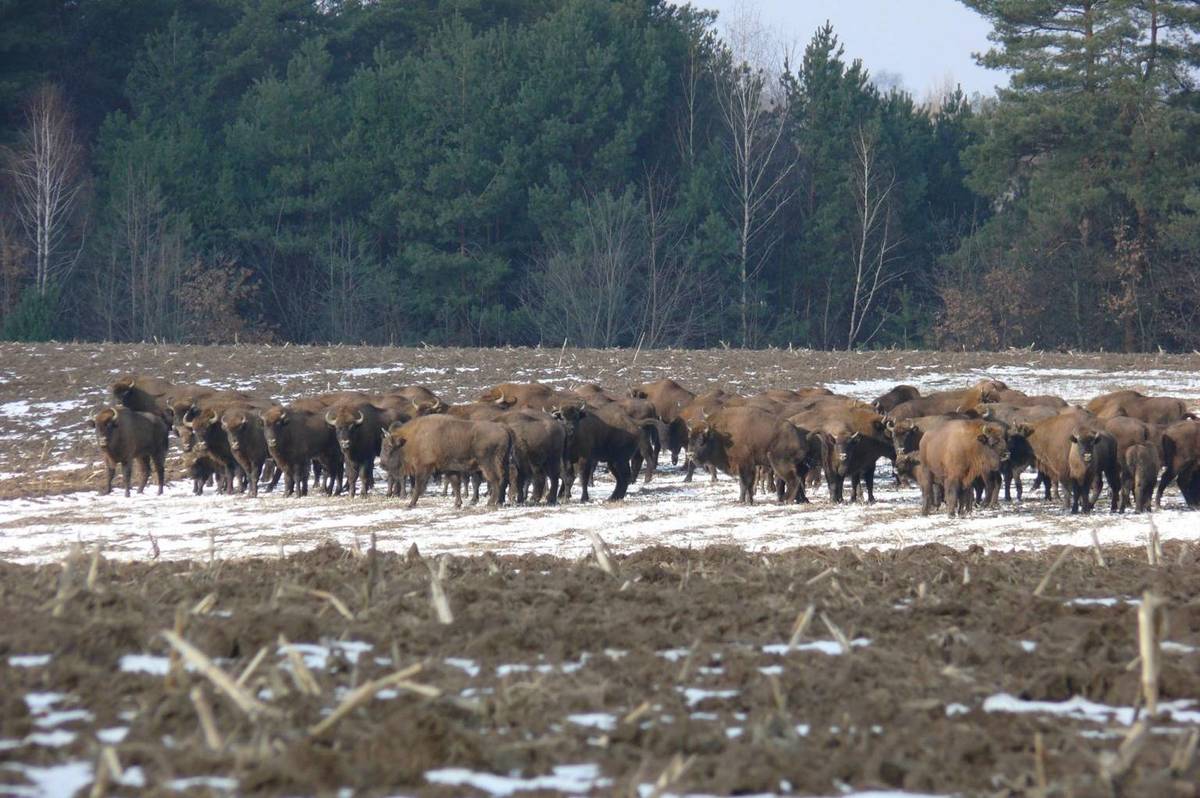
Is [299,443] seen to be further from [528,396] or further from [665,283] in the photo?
[665,283]

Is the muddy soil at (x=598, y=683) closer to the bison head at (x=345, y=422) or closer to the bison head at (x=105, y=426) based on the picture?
the bison head at (x=345, y=422)

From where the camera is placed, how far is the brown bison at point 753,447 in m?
21.1

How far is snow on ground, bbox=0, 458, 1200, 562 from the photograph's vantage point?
16.1 m

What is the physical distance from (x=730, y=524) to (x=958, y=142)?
5195 centimetres

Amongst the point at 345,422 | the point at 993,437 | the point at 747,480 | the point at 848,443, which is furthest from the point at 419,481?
the point at 993,437

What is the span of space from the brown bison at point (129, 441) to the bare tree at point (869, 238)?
39436 millimetres

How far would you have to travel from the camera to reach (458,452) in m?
20.8

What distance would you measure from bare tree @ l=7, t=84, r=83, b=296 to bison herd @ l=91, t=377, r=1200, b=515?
33.4 meters

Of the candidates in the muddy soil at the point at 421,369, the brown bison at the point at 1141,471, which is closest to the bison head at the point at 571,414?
the brown bison at the point at 1141,471

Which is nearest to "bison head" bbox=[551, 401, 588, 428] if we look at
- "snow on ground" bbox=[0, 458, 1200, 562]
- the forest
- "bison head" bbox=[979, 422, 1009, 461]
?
"snow on ground" bbox=[0, 458, 1200, 562]

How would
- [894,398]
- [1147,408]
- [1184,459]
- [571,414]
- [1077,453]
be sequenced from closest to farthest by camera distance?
[1077,453]
[1184,459]
[571,414]
[1147,408]
[894,398]

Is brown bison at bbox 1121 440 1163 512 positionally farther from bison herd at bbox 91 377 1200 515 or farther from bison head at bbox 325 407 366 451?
bison head at bbox 325 407 366 451

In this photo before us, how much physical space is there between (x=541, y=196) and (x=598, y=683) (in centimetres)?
5142

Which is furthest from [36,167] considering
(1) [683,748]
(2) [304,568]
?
(1) [683,748]
